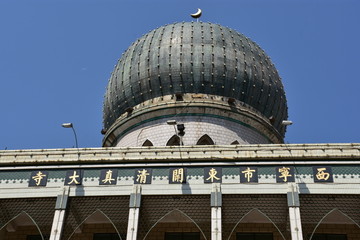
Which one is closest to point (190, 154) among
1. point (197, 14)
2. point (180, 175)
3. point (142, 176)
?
point (180, 175)

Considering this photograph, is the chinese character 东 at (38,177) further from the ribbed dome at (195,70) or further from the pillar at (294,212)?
the ribbed dome at (195,70)

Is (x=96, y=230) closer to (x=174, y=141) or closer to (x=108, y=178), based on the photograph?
(x=108, y=178)

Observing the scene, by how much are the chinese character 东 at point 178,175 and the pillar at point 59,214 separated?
4.37m

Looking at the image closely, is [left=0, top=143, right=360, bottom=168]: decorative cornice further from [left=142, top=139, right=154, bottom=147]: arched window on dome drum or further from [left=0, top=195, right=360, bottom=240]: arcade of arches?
[left=142, top=139, right=154, bottom=147]: arched window on dome drum

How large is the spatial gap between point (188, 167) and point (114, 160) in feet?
10.3

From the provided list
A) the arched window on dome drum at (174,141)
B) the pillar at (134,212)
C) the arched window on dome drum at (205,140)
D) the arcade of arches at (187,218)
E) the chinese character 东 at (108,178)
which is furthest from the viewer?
the arched window on dome drum at (174,141)

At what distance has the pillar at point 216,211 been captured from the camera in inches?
829

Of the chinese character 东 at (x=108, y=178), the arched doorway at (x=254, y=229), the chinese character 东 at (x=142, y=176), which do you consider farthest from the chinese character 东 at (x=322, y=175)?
the chinese character 东 at (x=108, y=178)

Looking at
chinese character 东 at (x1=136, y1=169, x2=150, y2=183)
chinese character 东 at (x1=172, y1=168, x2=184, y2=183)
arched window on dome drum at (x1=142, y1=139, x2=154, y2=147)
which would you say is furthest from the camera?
arched window on dome drum at (x1=142, y1=139, x2=154, y2=147)

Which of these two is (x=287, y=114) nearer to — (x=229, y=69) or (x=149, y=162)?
(x=229, y=69)

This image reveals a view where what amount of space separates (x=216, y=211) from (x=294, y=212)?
9.80 feet

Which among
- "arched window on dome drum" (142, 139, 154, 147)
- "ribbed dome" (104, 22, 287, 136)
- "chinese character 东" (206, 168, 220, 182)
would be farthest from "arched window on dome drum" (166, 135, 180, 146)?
"chinese character 东" (206, 168, 220, 182)

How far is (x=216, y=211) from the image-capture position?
21703mm

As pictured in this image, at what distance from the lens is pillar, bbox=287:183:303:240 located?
20.8 m
